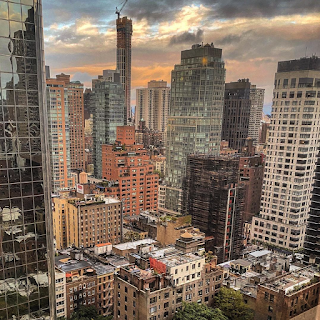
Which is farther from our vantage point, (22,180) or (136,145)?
(136,145)

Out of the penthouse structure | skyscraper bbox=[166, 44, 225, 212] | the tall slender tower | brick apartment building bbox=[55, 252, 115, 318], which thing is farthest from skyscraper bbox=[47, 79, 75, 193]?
brick apartment building bbox=[55, 252, 115, 318]

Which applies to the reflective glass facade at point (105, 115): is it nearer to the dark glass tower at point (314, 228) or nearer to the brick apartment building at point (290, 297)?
the dark glass tower at point (314, 228)

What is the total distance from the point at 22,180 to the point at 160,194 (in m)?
Result: 8.78

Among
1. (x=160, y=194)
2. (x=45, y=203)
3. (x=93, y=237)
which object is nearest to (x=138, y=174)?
(x=160, y=194)

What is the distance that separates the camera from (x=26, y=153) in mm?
2162

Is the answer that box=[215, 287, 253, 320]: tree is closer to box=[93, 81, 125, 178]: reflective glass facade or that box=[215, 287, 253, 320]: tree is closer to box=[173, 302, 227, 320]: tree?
box=[173, 302, 227, 320]: tree

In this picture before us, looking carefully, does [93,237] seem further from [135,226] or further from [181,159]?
[181,159]

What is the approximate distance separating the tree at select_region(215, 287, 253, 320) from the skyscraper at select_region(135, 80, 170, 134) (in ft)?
19.4

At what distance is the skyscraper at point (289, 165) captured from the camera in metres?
6.01

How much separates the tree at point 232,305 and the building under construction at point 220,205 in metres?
2.53

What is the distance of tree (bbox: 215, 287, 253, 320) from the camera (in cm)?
378

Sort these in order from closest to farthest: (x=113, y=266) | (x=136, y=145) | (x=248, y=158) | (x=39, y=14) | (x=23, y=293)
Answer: (x=39, y=14)
(x=23, y=293)
(x=113, y=266)
(x=248, y=158)
(x=136, y=145)

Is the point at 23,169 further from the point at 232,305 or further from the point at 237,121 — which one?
the point at 237,121

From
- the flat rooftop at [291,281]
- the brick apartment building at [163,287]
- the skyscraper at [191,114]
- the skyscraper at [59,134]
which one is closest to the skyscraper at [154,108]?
the skyscraper at [191,114]
